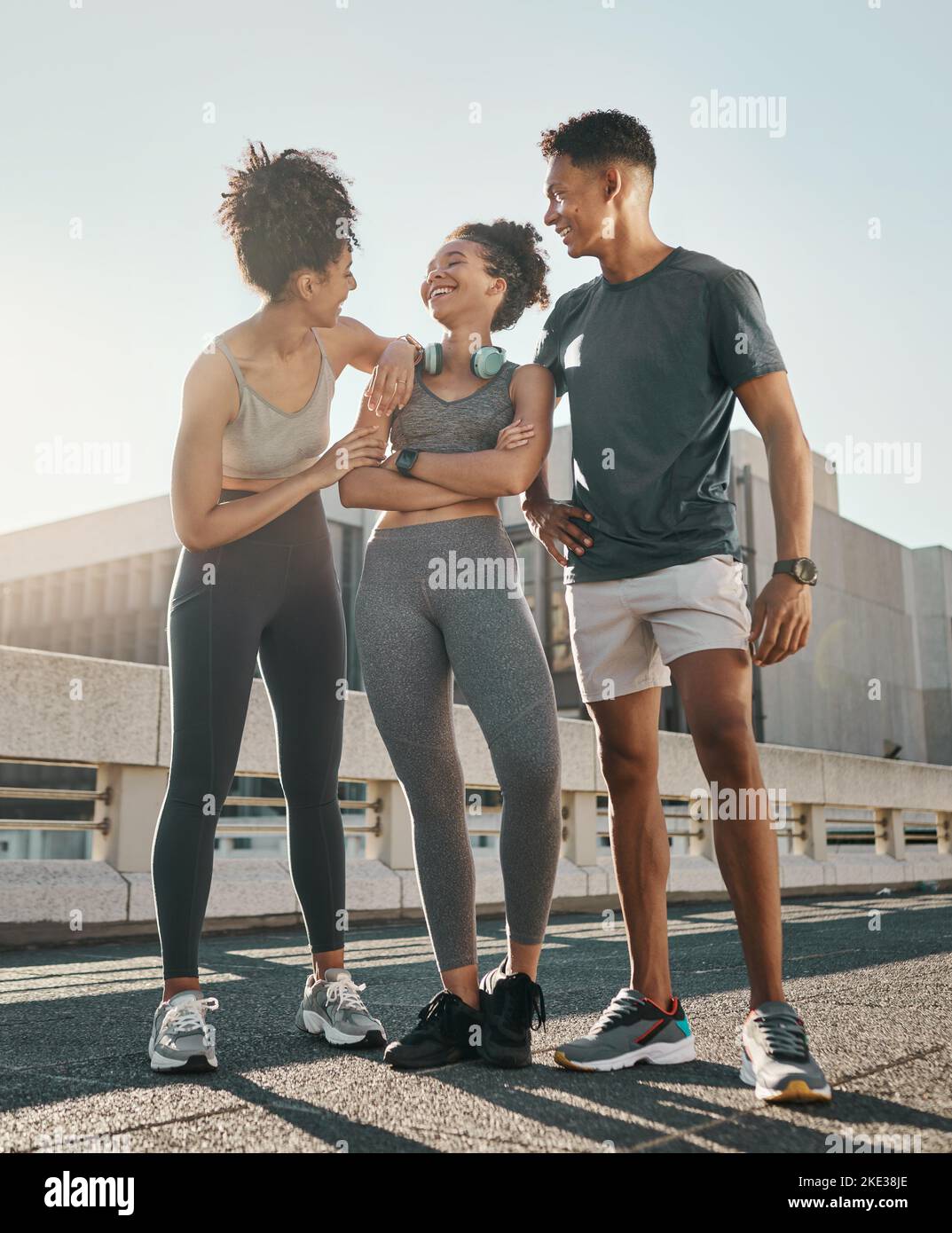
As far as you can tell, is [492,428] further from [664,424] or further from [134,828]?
[134,828]

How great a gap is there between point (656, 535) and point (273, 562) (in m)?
0.97

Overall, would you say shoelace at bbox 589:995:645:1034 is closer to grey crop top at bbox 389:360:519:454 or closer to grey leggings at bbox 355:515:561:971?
grey leggings at bbox 355:515:561:971

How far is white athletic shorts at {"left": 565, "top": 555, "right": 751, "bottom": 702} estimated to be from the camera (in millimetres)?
2506

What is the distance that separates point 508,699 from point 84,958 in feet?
11.3

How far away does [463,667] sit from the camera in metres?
2.60

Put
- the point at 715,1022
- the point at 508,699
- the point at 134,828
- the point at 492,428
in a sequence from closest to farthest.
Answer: the point at 508,699, the point at 492,428, the point at 715,1022, the point at 134,828

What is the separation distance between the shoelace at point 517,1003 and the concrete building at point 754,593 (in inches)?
1344

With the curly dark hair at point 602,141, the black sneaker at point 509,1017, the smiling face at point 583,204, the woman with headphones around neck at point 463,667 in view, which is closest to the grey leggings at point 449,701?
the woman with headphones around neck at point 463,667

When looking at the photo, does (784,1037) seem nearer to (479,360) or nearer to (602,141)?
(479,360)

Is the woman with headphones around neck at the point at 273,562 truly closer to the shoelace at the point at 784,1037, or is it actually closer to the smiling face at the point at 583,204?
the smiling face at the point at 583,204

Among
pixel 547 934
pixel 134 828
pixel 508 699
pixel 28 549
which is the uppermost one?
pixel 28 549

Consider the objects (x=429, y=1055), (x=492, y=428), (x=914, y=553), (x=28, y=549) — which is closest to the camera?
(x=429, y=1055)

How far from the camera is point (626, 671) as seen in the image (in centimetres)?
270
